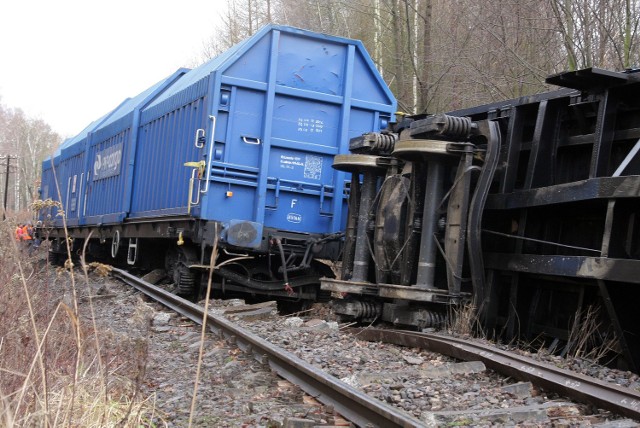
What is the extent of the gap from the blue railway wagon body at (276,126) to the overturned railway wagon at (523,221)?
224 cm

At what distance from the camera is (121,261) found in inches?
734

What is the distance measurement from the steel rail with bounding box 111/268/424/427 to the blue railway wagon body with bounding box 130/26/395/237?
2860 mm

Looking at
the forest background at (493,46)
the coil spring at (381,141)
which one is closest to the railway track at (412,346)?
the coil spring at (381,141)

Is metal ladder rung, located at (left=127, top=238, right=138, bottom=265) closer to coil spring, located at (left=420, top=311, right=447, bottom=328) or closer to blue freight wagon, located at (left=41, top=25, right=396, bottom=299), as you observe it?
blue freight wagon, located at (left=41, top=25, right=396, bottom=299)

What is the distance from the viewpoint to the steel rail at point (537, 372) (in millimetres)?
4488

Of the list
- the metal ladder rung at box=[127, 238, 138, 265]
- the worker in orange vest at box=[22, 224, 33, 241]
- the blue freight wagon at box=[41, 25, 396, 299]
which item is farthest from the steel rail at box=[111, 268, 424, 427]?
the worker in orange vest at box=[22, 224, 33, 241]

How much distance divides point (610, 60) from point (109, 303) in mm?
10259

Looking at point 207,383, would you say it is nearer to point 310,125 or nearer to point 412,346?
point 412,346

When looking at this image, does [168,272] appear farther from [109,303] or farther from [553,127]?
[553,127]

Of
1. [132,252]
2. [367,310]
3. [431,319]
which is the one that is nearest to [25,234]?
[132,252]

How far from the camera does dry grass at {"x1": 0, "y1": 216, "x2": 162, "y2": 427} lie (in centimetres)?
309

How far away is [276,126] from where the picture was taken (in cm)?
1089

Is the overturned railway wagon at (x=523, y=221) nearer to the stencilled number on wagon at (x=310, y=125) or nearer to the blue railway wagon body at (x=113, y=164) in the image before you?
the stencilled number on wagon at (x=310, y=125)

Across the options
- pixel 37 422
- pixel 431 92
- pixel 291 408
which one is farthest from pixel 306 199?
pixel 431 92
